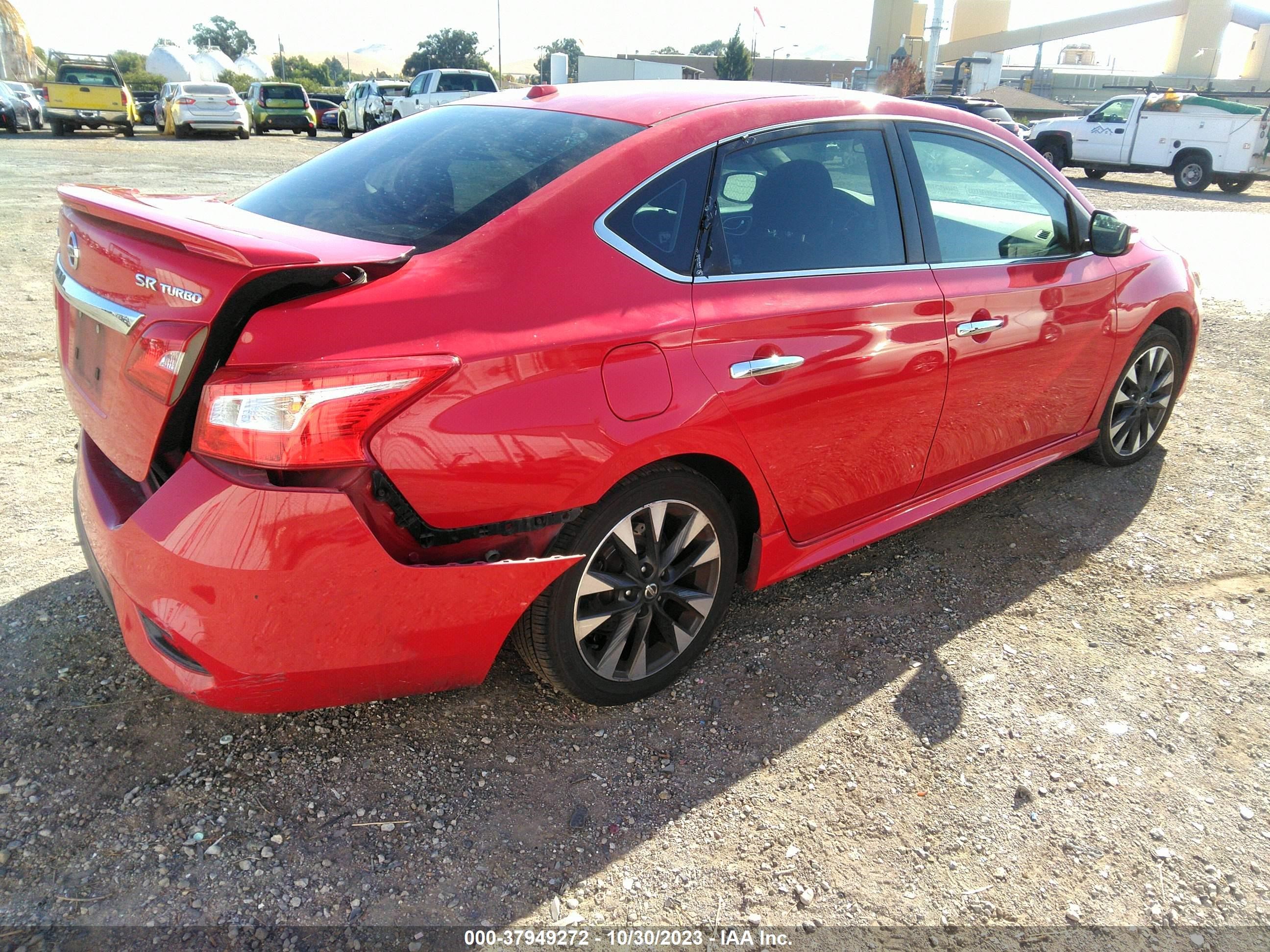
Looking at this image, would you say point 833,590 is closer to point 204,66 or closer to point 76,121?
point 76,121

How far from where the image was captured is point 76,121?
2517cm

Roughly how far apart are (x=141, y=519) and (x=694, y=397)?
1390 millimetres

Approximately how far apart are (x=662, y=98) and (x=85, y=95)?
92.0 feet

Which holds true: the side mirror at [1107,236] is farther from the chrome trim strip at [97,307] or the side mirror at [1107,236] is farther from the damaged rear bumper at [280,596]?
the chrome trim strip at [97,307]

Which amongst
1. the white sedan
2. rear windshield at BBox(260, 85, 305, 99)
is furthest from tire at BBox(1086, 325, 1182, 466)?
rear windshield at BBox(260, 85, 305, 99)

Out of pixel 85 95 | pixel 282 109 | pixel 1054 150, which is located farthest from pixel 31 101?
pixel 1054 150

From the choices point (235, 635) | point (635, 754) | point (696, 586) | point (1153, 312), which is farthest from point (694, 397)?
point (1153, 312)

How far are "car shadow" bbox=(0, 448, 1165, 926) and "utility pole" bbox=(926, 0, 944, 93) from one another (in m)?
49.8

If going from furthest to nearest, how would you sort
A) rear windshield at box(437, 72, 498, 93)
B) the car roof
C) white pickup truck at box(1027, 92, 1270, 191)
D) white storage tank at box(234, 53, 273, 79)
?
1. white storage tank at box(234, 53, 273, 79)
2. rear windshield at box(437, 72, 498, 93)
3. white pickup truck at box(1027, 92, 1270, 191)
4. the car roof

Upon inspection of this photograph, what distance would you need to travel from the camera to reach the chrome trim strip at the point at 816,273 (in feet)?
8.61

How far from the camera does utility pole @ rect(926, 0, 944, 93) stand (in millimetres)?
46228

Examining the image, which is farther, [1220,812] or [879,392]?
[879,392]

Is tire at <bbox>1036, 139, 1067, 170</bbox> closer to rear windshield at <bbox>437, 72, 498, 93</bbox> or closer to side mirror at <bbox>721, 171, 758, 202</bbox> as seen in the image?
rear windshield at <bbox>437, 72, 498, 93</bbox>

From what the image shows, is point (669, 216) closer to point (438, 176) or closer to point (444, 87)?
point (438, 176)
